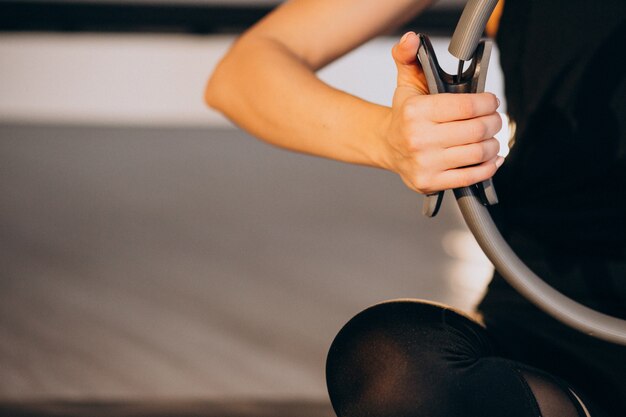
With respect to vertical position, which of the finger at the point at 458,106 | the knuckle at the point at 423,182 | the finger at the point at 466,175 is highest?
the finger at the point at 458,106

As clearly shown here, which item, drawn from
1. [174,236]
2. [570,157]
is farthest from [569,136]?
[174,236]

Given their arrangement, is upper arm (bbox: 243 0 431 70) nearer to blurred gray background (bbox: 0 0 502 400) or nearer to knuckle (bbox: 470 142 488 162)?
knuckle (bbox: 470 142 488 162)

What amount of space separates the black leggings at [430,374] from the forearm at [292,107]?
0.48ft

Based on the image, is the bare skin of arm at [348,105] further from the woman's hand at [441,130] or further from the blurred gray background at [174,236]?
the blurred gray background at [174,236]

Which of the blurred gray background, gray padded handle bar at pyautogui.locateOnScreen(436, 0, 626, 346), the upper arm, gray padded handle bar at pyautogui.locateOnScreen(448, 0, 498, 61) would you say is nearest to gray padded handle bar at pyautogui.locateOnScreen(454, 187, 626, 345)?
gray padded handle bar at pyautogui.locateOnScreen(436, 0, 626, 346)

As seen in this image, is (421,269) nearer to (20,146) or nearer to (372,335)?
(372,335)

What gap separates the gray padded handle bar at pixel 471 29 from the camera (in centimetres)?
49

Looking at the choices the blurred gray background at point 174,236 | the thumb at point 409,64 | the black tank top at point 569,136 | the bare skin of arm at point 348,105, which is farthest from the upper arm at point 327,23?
the blurred gray background at point 174,236

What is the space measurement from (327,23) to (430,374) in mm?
405

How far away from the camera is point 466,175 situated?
0.50 m

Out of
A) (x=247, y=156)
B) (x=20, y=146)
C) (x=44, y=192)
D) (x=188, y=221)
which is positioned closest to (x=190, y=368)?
(x=188, y=221)

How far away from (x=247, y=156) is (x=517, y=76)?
1.83 metres

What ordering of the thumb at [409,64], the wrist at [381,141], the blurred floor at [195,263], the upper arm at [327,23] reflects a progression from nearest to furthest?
the thumb at [409,64] → the wrist at [381,141] → the upper arm at [327,23] → the blurred floor at [195,263]

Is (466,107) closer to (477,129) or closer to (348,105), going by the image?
(477,129)
